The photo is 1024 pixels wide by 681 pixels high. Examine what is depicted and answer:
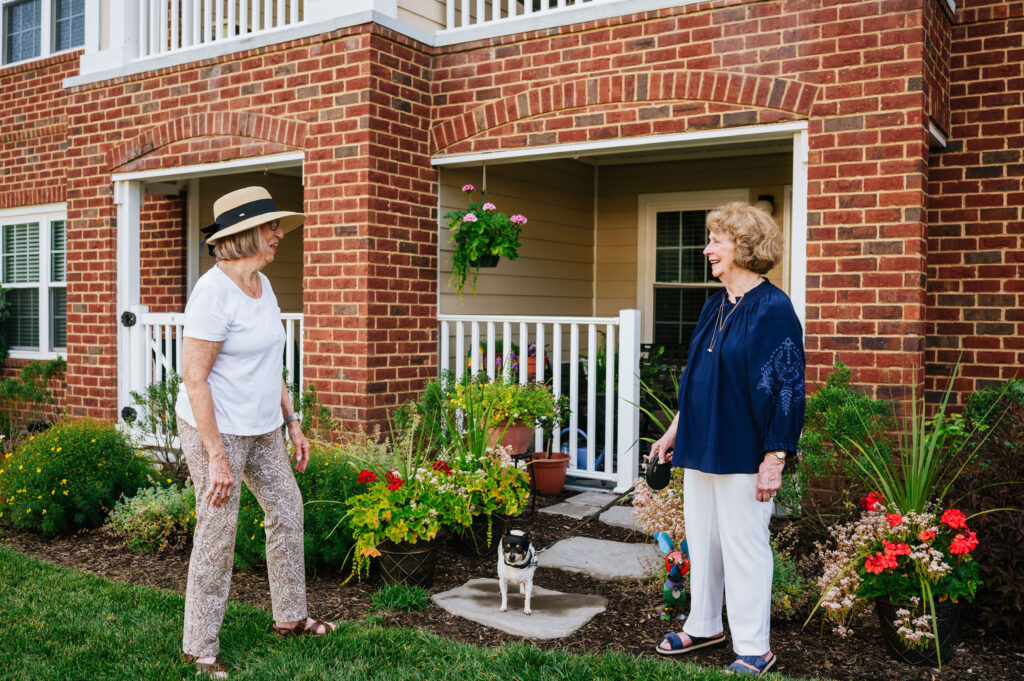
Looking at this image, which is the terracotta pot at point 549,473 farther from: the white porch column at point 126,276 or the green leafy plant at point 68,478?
the white porch column at point 126,276

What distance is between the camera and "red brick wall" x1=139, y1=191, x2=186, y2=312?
888 cm

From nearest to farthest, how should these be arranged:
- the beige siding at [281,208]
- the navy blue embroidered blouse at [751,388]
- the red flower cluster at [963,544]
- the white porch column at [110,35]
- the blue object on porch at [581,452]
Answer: the navy blue embroidered blouse at [751,388] < the red flower cluster at [963,544] < the blue object on porch at [581,452] < the white porch column at [110,35] < the beige siding at [281,208]

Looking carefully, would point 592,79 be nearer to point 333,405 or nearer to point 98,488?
point 333,405

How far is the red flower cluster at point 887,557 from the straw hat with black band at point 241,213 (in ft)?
8.80

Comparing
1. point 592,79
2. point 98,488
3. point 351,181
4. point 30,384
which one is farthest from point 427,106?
point 30,384

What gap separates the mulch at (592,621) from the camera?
11.4 ft

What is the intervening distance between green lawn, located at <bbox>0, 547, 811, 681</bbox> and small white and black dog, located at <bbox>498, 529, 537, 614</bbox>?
18.0 inches

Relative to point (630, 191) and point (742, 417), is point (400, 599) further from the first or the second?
point (630, 191)

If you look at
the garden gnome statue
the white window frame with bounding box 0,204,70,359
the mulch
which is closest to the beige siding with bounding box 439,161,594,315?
Result: the mulch

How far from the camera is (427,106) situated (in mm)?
6879

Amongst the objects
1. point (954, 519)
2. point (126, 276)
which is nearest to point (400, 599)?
point (954, 519)

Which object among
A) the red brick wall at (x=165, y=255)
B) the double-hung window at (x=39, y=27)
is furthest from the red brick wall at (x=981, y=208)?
the double-hung window at (x=39, y=27)

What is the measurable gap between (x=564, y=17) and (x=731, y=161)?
3.09 m

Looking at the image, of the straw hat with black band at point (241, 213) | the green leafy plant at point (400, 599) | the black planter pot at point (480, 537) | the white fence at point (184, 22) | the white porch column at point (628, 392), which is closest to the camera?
the straw hat with black band at point (241, 213)
